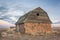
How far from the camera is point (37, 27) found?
135ft

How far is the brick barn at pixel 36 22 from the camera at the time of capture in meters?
40.2

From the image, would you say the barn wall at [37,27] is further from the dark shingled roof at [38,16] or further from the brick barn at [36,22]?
the dark shingled roof at [38,16]

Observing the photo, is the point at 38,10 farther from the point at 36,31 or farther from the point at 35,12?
the point at 36,31

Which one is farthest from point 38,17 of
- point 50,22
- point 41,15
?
point 50,22

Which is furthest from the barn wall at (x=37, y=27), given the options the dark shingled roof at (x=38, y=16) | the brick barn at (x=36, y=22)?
the dark shingled roof at (x=38, y=16)

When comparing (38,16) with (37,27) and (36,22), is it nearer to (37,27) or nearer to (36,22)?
(36,22)

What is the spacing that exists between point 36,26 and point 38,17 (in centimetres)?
289

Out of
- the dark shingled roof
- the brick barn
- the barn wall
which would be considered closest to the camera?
the barn wall

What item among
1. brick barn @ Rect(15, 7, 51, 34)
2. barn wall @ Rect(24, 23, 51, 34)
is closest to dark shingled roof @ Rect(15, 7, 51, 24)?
brick barn @ Rect(15, 7, 51, 34)

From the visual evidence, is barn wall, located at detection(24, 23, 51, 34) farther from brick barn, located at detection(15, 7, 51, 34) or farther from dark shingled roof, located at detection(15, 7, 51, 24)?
dark shingled roof, located at detection(15, 7, 51, 24)

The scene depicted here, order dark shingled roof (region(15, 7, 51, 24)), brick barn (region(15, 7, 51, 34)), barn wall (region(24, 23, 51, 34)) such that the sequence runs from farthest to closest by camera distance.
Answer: dark shingled roof (region(15, 7, 51, 24))
brick barn (region(15, 7, 51, 34))
barn wall (region(24, 23, 51, 34))

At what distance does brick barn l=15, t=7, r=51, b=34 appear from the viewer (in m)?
40.2

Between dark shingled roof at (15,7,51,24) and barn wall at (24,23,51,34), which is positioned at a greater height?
dark shingled roof at (15,7,51,24)

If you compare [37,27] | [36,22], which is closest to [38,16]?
[36,22]
